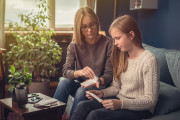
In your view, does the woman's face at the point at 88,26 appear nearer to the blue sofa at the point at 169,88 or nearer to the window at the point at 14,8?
the blue sofa at the point at 169,88

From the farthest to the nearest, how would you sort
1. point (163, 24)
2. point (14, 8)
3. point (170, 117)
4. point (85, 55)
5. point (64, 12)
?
1. point (64, 12)
2. point (14, 8)
3. point (163, 24)
4. point (85, 55)
5. point (170, 117)

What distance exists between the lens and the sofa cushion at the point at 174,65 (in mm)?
1970

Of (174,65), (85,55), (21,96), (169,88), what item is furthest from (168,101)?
(21,96)

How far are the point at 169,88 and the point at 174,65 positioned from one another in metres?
0.20

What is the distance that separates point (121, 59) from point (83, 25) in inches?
22.0

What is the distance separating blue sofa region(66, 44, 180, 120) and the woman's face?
1.95 feet

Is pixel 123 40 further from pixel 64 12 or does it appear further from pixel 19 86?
pixel 64 12

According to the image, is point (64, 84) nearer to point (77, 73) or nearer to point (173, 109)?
point (77, 73)

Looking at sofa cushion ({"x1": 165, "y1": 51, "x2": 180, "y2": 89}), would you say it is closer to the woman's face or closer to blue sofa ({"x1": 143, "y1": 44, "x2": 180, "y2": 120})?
blue sofa ({"x1": 143, "y1": 44, "x2": 180, "y2": 120})

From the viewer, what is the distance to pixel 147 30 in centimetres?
387

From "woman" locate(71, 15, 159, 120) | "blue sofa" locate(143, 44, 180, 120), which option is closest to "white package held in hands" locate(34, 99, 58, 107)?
"woman" locate(71, 15, 159, 120)

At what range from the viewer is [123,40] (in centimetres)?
177

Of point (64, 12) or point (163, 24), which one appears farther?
point (64, 12)

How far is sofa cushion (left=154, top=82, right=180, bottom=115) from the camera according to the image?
1.82m
